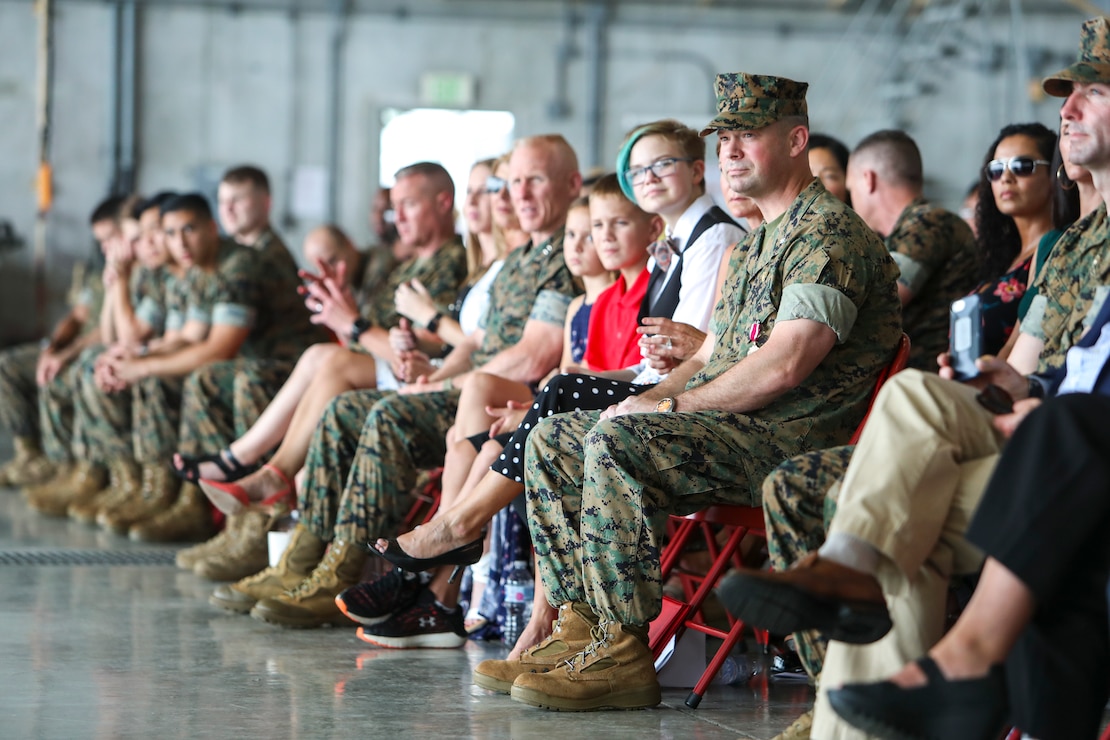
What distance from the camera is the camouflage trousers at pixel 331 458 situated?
4203 millimetres

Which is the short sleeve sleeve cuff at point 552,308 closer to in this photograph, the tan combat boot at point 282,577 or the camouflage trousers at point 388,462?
the camouflage trousers at point 388,462

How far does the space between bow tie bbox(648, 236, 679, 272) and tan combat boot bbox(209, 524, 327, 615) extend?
4.65 ft

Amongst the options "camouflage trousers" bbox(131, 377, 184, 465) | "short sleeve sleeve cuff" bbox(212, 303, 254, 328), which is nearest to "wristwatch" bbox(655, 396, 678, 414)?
"short sleeve sleeve cuff" bbox(212, 303, 254, 328)

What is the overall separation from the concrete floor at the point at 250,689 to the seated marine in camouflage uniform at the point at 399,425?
0.46 feet

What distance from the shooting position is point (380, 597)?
371cm

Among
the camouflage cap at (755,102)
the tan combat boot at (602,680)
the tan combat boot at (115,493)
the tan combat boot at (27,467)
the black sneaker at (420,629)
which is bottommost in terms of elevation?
the tan combat boot at (27,467)

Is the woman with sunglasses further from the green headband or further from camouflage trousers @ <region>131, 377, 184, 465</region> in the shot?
camouflage trousers @ <region>131, 377, 184, 465</region>

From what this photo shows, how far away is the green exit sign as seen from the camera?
34.0ft

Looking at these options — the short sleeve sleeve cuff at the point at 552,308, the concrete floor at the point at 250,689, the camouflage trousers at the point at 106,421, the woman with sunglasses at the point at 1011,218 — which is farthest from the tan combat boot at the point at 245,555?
the woman with sunglasses at the point at 1011,218

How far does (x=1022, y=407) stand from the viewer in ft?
7.47

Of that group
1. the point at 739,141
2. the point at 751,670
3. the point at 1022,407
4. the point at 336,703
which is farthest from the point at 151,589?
the point at 1022,407

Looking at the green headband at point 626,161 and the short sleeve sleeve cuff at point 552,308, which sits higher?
the green headband at point 626,161

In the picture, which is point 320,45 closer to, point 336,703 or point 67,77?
point 67,77

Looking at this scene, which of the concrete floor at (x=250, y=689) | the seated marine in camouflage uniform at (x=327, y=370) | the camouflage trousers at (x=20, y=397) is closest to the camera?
the concrete floor at (x=250, y=689)
